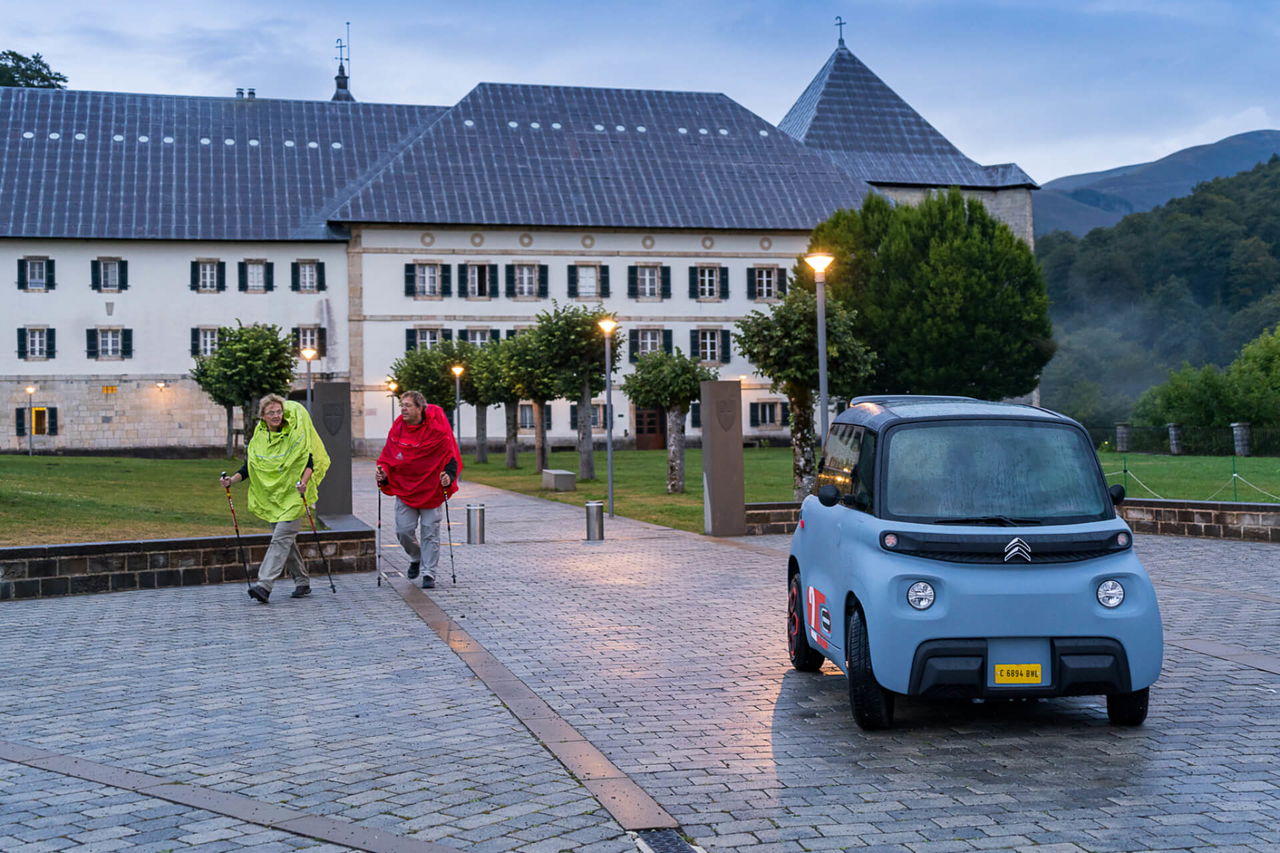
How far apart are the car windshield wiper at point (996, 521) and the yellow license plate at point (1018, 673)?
0.76 meters

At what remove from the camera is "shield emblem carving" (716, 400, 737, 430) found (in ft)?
69.1

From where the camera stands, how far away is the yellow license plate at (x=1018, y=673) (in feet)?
23.8

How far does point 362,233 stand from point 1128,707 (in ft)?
203

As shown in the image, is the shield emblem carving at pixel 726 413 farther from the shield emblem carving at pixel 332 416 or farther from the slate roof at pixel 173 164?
the slate roof at pixel 173 164

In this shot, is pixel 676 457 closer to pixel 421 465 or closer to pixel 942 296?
pixel 421 465

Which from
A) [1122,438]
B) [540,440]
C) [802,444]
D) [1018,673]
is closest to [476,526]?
[802,444]

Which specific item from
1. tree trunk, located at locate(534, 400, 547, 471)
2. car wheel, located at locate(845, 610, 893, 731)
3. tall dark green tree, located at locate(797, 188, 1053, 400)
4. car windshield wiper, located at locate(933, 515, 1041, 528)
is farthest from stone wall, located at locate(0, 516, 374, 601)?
tall dark green tree, located at locate(797, 188, 1053, 400)

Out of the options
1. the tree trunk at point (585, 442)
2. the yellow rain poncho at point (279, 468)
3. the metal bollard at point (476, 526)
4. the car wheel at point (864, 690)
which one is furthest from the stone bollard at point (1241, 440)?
the car wheel at point (864, 690)

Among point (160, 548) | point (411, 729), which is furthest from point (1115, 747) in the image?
point (160, 548)

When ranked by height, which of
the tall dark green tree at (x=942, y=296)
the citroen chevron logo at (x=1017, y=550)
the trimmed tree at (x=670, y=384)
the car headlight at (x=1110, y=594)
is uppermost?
the tall dark green tree at (x=942, y=296)

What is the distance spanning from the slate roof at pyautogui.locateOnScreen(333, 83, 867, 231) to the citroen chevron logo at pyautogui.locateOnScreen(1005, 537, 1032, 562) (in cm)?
6047

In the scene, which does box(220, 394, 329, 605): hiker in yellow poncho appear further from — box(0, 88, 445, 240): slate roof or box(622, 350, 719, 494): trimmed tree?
box(0, 88, 445, 240): slate roof

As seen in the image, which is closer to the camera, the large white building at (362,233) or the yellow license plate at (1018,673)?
the yellow license plate at (1018,673)

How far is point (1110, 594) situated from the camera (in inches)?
292
